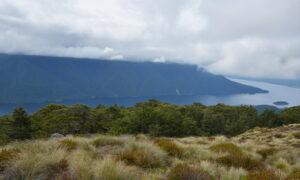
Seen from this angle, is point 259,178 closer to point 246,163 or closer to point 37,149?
point 246,163

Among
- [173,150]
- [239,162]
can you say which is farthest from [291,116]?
[173,150]

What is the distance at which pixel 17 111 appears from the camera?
1303 inches

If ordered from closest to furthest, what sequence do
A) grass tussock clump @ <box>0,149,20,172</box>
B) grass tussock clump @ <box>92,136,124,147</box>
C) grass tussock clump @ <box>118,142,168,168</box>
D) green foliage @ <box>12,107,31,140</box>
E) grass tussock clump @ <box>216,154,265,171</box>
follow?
grass tussock clump @ <box>0,149,20,172</box>, grass tussock clump @ <box>118,142,168,168</box>, grass tussock clump @ <box>216,154,265,171</box>, grass tussock clump @ <box>92,136,124,147</box>, green foliage @ <box>12,107,31,140</box>

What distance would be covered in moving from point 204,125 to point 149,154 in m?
51.0

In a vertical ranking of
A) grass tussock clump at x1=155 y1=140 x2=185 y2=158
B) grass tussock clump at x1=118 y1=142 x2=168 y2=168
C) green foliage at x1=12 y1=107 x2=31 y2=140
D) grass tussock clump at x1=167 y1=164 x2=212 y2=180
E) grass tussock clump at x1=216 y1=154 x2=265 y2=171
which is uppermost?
grass tussock clump at x1=167 y1=164 x2=212 y2=180

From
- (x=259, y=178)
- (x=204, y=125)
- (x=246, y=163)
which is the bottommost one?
(x=204, y=125)

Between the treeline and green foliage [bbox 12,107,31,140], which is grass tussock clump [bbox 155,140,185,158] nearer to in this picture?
the treeline

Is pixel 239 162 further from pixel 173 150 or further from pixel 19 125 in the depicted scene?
pixel 19 125

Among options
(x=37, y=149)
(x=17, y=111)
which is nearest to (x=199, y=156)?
(x=37, y=149)

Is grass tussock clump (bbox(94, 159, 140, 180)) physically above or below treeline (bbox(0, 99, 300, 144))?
above

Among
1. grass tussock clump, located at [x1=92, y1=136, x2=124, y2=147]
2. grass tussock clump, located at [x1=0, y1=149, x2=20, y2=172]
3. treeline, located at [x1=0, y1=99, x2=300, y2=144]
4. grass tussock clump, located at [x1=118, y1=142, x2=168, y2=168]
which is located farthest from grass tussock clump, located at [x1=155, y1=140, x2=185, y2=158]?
treeline, located at [x1=0, y1=99, x2=300, y2=144]

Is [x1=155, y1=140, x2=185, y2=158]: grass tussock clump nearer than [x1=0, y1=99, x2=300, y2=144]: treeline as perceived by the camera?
Yes

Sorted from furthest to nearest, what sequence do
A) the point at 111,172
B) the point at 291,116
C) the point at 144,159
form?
the point at 291,116 < the point at 144,159 < the point at 111,172

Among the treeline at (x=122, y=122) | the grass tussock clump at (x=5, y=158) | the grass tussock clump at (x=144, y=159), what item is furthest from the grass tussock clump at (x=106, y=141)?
the treeline at (x=122, y=122)
